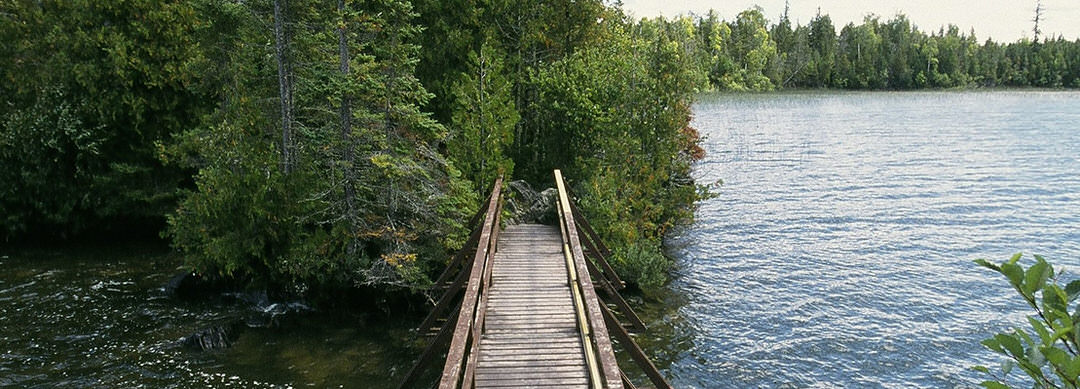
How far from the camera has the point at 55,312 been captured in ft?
68.3

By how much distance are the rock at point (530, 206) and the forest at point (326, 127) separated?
52.9 inches

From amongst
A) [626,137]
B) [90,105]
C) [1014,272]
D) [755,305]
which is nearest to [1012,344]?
[1014,272]

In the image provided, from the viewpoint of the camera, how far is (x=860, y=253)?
89.9 ft

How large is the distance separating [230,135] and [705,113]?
6717cm

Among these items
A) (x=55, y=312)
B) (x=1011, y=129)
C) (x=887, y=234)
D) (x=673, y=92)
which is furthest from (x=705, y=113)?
(x=55, y=312)

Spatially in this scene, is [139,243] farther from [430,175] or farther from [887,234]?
[887,234]

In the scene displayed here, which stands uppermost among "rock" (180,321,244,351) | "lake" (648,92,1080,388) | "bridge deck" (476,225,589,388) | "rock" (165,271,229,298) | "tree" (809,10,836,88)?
"tree" (809,10,836,88)

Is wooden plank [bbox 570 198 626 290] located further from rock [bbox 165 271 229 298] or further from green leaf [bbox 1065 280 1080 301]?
green leaf [bbox 1065 280 1080 301]

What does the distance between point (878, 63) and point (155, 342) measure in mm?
142945

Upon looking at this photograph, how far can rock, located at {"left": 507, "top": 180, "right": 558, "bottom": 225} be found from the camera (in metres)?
23.7

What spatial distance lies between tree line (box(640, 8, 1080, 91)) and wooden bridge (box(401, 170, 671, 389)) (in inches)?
4427

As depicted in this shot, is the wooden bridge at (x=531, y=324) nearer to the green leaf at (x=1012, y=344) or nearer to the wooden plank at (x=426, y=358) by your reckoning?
the wooden plank at (x=426, y=358)

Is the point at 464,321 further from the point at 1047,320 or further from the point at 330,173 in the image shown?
the point at 330,173

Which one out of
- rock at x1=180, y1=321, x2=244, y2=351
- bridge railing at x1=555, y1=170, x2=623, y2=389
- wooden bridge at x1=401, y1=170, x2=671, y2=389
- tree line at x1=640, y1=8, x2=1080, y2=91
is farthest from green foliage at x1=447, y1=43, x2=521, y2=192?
tree line at x1=640, y1=8, x2=1080, y2=91
